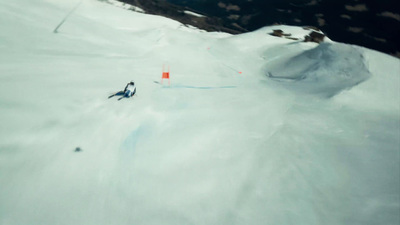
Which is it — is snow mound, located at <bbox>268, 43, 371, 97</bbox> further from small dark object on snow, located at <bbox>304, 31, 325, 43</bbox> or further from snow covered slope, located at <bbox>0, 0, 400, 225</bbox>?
small dark object on snow, located at <bbox>304, 31, 325, 43</bbox>

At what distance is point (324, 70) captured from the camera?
58.1 feet

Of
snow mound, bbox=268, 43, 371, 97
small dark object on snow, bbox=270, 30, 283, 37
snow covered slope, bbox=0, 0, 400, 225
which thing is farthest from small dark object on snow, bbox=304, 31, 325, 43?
snow covered slope, bbox=0, 0, 400, 225

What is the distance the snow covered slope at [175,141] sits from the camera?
6.18m

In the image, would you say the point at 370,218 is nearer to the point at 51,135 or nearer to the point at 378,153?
the point at 378,153

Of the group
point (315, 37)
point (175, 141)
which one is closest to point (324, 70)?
point (175, 141)

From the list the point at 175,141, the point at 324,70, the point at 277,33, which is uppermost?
the point at 277,33

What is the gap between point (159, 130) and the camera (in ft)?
29.3

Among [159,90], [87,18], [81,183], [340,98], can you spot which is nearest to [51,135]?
[81,183]

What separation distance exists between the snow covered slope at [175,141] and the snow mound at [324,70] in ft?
0.78

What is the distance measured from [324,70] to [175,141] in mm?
14423

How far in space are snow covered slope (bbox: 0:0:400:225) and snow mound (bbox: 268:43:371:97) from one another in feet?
0.78

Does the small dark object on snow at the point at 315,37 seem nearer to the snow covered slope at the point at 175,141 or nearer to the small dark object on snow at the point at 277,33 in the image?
the small dark object on snow at the point at 277,33

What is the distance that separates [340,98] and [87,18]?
1988 cm

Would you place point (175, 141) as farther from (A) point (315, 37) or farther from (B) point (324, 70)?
(A) point (315, 37)
